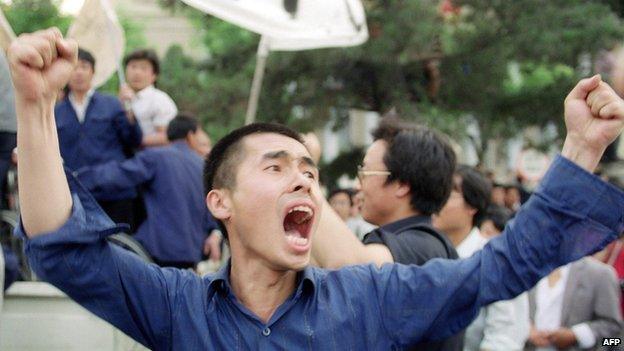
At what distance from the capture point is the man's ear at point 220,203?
371 cm

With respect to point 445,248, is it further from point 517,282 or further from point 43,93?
point 43,93

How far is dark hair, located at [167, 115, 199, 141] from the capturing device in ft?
29.0

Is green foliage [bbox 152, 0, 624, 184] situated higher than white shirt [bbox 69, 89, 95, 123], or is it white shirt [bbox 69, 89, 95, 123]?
white shirt [bbox 69, 89, 95, 123]

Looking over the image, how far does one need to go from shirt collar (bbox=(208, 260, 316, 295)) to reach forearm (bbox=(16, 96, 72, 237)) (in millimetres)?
563

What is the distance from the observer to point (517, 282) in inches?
128

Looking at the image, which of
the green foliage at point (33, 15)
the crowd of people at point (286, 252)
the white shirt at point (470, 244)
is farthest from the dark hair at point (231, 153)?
the green foliage at point (33, 15)

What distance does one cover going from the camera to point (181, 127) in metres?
8.84

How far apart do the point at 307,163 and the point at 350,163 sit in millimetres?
15639

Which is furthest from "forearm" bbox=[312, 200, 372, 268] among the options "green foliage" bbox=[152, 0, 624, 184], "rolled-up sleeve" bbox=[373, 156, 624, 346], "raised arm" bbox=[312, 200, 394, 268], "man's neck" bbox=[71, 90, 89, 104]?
"green foliage" bbox=[152, 0, 624, 184]

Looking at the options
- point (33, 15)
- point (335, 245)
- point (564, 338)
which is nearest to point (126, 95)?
point (564, 338)

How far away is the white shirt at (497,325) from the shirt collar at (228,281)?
3.26m

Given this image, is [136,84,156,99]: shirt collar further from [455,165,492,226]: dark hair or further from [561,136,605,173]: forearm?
[561,136,605,173]: forearm

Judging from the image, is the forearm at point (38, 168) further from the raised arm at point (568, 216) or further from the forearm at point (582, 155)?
the forearm at point (582, 155)

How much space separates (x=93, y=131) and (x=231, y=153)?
15.5 ft
